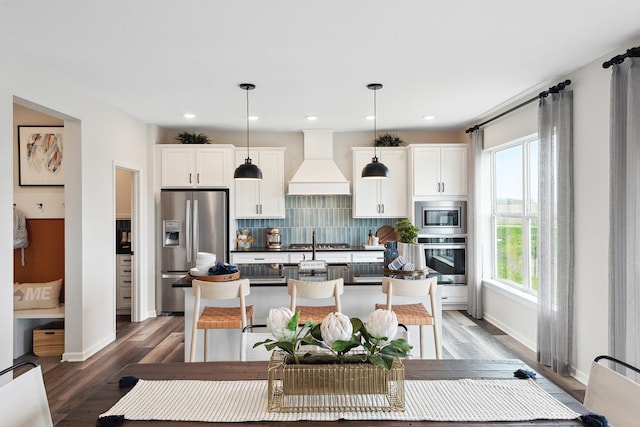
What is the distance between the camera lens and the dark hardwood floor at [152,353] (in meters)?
3.20

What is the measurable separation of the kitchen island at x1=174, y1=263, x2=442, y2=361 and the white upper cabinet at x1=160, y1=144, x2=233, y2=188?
2508mm

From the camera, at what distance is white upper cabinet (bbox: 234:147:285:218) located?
233 inches

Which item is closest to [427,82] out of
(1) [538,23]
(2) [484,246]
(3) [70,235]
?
(1) [538,23]

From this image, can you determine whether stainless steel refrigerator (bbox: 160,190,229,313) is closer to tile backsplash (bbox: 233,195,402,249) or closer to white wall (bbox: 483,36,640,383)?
tile backsplash (bbox: 233,195,402,249)

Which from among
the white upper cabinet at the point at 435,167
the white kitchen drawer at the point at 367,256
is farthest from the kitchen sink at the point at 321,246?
the white upper cabinet at the point at 435,167

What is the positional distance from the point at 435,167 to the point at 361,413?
4.88 metres

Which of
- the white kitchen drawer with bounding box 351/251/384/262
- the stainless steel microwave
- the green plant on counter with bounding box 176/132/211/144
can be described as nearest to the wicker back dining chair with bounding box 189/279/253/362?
the white kitchen drawer with bounding box 351/251/384/262

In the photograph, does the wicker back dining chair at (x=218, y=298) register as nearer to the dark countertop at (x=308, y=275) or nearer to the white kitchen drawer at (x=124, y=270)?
the dark countertop at (x=308, y=275)

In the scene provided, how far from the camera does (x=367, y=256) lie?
577 centimetres

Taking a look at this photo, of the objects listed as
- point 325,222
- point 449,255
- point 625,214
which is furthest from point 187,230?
point 625,214

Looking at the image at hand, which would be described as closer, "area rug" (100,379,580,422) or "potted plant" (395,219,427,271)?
"area rug" (100,379,580,422)

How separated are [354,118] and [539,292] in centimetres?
302

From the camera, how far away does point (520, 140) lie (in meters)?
4.41

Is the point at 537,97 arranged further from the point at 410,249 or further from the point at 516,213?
the point at 410,249
